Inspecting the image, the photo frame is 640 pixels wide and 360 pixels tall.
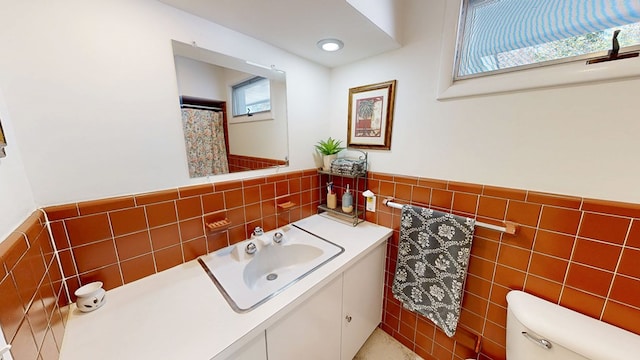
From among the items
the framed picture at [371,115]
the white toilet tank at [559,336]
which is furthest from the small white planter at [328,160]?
the white toilet tank at [559,336]

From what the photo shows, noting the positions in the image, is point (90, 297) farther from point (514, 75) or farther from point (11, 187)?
point (514, 75)

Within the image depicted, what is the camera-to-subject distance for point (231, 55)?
1100mm

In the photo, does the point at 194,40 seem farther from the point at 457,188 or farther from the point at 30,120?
the point at 457,188

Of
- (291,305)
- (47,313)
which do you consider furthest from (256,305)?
(47,313)

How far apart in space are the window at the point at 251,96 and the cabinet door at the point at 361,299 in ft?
3.50

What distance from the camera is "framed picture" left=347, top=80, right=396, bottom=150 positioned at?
4.36ft

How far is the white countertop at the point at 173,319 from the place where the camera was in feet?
2.10

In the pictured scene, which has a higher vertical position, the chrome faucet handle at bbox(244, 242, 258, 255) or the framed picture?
the framed picture

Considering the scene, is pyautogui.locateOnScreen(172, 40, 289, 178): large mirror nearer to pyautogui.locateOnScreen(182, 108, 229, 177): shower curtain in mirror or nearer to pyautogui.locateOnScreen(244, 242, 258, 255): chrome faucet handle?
pyautogui.locateOnScreen(182, 108, 229, 177): shower curtain in mirror

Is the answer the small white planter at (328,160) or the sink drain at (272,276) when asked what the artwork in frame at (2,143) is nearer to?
the sink drain at (272,276)

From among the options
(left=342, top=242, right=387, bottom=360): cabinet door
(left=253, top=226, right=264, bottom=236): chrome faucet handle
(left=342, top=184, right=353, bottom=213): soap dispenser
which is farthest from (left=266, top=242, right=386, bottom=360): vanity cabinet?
(left=253, top=226, right=264, bottom=236): chrome faucet handle

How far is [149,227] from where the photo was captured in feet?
3.05

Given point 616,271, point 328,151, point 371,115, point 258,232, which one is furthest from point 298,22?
point 616,271

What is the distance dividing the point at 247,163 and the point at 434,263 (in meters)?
1.19
